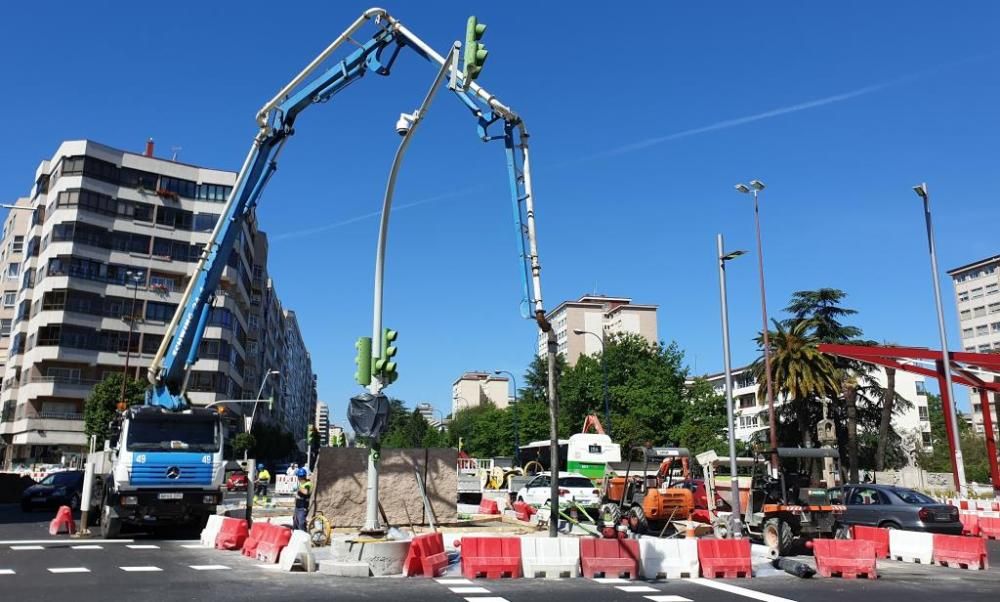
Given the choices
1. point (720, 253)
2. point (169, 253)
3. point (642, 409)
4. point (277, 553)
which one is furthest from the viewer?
point (169, 253)

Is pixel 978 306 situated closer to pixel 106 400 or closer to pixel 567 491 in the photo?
pixel 567 491

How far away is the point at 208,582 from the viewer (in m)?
10.9

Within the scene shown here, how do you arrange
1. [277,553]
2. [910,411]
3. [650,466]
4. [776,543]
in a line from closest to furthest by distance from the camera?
[277,553] < [776,543] < [650,466] < [910,411]

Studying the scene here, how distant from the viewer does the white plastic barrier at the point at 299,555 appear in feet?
40.4

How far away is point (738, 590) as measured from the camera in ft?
36.8

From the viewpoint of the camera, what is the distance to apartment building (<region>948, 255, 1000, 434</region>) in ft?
290

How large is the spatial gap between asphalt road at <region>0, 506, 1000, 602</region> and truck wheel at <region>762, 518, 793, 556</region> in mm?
1689

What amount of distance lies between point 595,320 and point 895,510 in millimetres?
131734

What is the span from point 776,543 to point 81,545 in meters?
14.0

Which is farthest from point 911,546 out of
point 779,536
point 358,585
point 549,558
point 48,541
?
point 48,541

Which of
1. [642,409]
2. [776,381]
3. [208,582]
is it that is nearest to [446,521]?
[208,582]

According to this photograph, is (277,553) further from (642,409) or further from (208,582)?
(642,409)

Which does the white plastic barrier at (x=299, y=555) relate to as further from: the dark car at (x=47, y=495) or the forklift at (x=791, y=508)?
the dark car at (x=47, y=495)

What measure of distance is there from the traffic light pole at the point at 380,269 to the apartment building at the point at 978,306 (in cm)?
9199
